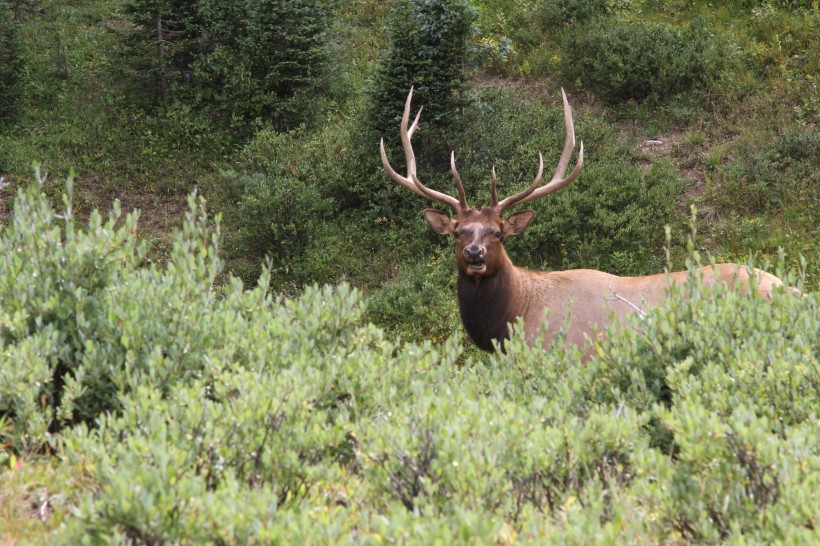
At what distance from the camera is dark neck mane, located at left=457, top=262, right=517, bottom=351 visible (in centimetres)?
916

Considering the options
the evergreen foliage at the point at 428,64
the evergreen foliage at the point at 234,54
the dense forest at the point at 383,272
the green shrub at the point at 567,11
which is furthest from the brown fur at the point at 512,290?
the green shrub at the point at 567,11

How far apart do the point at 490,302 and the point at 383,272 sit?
19.5 feet

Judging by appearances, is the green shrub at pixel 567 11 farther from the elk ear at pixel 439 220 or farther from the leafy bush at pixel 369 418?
the leafy bush at pixel 369 418

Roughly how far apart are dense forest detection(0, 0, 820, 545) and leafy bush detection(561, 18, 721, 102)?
6cm

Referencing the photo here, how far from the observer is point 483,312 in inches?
363

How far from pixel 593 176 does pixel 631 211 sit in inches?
40.7

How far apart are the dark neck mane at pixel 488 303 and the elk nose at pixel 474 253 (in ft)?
1.13

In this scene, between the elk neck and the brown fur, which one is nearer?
the brown fur

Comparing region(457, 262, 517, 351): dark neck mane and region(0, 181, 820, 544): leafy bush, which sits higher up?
region(0, 181, 820, 544): leafy bush

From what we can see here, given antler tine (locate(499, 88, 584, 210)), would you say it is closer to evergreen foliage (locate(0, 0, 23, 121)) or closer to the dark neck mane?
the dark neck mane

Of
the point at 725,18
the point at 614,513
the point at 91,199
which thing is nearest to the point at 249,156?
the point at 91,199

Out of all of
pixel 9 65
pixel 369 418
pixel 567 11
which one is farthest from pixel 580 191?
pixel 9 65

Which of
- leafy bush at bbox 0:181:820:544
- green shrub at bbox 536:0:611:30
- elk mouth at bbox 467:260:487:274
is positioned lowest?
elk mouth at bbox 467:260:487:274

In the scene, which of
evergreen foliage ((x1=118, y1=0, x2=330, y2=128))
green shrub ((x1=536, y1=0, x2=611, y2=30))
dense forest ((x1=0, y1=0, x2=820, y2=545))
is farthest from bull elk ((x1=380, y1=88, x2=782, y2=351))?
green shrub ((x1=536, y1=0, x2=611, y2=30))
